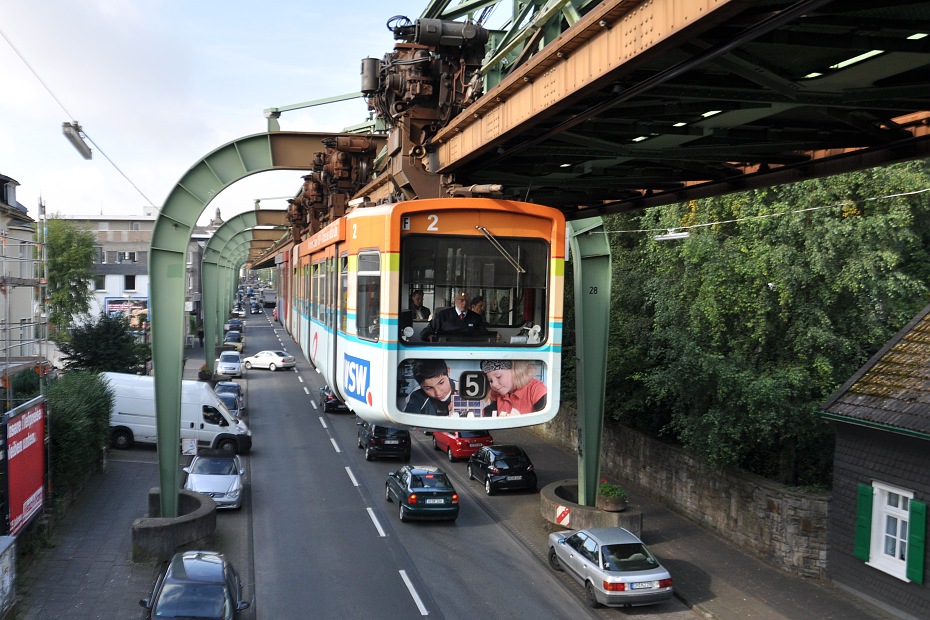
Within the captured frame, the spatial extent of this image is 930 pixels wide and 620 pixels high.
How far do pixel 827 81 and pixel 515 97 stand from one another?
3408 mm

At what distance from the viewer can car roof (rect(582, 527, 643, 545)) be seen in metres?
15.8

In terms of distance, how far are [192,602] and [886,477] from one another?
40.0 ft

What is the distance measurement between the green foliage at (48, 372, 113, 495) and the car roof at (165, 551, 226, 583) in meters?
6.69

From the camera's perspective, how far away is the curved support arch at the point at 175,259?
16406 millimetres

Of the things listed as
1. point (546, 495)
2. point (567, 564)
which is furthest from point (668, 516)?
point (567, 564)

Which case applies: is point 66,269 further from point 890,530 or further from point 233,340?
point 890,530

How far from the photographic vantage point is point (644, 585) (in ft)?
48.9

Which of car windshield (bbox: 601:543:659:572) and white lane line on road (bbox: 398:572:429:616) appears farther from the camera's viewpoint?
car windshield (bbox: 601:543:659:572)

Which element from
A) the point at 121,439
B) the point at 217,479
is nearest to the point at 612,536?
the point at 217,479

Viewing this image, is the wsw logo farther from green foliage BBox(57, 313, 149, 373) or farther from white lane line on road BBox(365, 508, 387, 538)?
green foliage BBox(57, 313, 149, 373)

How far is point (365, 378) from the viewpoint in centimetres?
941

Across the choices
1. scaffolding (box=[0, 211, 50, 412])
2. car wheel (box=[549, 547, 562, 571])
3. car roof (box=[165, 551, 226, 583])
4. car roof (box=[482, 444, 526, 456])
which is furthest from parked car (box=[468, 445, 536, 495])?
scaffolding (box=[0, 211, 50, 412])

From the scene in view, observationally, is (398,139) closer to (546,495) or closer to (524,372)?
(524,372)

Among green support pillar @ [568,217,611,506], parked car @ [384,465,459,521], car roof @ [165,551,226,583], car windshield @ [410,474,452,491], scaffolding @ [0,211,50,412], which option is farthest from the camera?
car windshield @ [410,474,452,491]
